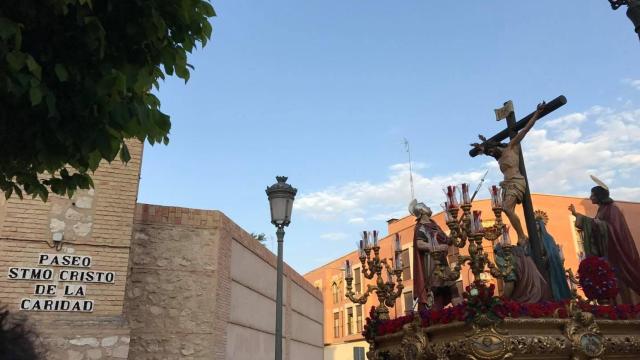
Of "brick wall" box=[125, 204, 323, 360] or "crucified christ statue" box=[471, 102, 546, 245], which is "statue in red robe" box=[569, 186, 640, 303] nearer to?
"crucified christ statue" box=[471, 102, 546, 245]

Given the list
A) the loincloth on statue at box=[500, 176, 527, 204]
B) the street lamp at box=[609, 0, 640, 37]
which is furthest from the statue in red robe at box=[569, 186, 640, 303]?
the street lamp at box=[609, 0, 640, 37]

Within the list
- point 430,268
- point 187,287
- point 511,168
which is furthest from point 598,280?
point 187,287

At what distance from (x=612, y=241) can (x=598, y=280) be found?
2.76ft

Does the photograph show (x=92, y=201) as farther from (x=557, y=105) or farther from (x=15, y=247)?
(x=557, y=105)

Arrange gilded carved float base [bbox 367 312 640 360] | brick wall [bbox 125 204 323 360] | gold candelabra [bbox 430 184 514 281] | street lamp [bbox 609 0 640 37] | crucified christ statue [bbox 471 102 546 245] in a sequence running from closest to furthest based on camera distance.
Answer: gilded carved float base [bbox 367 312 640 360]
gold candelabra [bbox 430 184 514 281]
street lamp [bbox 609 0 640 37]
crucified christ statue [bbox 471 102 546 245]
brick wall [bbox 125 204 323 360]

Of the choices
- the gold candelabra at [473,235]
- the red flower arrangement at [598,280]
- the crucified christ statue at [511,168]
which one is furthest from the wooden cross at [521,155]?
the gold candelabra at [473,235]

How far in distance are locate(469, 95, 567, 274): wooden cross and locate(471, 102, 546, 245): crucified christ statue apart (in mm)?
97

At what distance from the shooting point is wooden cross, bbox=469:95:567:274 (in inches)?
257

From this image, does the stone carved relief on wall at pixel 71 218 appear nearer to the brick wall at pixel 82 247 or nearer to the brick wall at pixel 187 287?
the brick wall at pixel 82 247

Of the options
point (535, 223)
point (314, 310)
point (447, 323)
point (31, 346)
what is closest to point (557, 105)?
point (535, 223)

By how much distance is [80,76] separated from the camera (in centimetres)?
333

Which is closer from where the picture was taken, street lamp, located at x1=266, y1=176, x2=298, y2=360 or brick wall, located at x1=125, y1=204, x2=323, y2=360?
street lamp, located at x1=266, y1=176, x2=298, y2=360

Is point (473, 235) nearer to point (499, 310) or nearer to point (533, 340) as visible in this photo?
point (499, 310)

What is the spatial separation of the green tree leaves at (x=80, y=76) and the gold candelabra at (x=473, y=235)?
11.6ft
